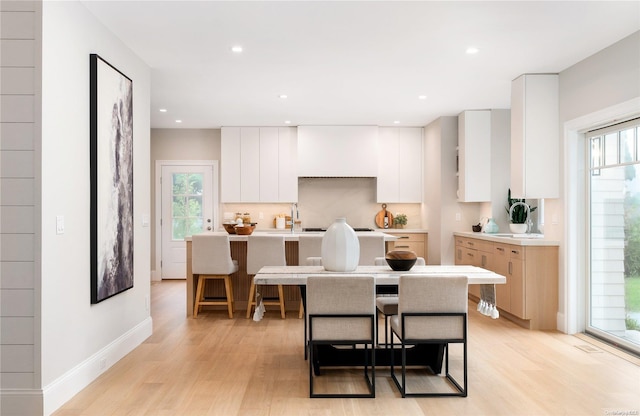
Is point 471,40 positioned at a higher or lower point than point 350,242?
higher

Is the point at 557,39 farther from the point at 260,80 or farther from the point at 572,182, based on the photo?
the point at 260,80

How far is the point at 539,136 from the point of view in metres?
5.30

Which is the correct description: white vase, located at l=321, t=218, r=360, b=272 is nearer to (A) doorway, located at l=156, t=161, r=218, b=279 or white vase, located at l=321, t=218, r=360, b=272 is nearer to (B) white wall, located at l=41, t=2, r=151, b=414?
(B) white wall, located at l=41, t=2, r=151, b=414

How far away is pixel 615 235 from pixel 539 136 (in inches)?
49.8

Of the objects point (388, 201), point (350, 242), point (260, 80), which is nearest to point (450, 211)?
point (388, 201)

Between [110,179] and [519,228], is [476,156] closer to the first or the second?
[519,228]

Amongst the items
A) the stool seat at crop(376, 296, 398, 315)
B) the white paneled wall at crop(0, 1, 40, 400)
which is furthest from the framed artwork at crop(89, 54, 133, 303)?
the stool seat at crop(376, 296, 398, 315)

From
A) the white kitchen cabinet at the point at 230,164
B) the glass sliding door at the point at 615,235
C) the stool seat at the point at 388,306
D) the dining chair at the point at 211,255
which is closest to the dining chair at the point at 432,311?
the stool seat at the point at 388,306

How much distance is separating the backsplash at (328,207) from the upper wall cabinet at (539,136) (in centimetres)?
337

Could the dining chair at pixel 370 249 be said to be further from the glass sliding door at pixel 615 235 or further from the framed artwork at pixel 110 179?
the framed artwork at pixel 110 179

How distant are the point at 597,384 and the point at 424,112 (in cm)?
451

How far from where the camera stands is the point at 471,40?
420 centimetres

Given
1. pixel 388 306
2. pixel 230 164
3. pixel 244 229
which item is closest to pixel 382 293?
pixel 388 306

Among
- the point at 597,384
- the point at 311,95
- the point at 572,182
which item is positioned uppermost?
the point at 311,95
